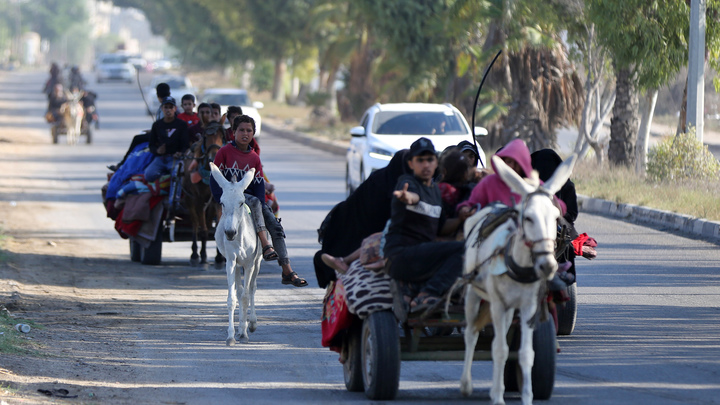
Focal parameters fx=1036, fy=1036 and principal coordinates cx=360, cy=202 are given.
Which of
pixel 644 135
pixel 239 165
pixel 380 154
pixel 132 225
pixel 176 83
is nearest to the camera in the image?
pixel 239 165

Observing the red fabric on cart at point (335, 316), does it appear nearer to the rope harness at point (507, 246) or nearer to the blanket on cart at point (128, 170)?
the rope harness at point (507, 246)

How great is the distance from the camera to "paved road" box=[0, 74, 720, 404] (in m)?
7.29

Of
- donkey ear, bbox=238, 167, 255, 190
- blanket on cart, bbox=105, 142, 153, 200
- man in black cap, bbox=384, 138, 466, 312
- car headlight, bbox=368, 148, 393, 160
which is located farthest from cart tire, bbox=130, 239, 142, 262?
man in black cap, bbox=384, 138, 466, 312

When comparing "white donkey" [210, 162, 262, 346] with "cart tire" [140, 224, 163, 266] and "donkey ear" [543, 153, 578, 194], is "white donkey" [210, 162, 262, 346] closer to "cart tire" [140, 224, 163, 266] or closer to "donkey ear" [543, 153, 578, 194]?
"donkey ear" [543, 153, 578, 194]

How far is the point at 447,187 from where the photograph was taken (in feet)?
23.0

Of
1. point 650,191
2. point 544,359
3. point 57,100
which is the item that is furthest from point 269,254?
point 57,100

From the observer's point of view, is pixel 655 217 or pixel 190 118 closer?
pixel 190 118

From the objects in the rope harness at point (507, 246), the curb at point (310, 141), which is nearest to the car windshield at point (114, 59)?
the curb at point (310, 141)

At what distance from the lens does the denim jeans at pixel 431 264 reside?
648cm

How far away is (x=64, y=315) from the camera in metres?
10.6

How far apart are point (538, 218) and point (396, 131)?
44.5 ft

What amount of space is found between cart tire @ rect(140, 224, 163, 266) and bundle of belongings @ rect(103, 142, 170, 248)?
7.8 inches

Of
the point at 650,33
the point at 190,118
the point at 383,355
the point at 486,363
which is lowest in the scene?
the point at 486,363

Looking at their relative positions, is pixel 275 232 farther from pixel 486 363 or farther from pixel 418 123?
pixel 418 123
